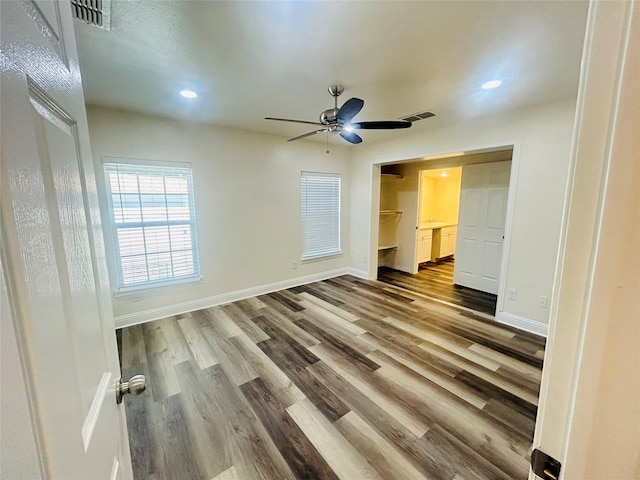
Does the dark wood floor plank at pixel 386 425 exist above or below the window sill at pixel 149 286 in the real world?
below

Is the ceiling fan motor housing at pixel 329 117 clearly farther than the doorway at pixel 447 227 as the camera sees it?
No

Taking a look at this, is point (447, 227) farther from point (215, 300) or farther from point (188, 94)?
point (188, 94)

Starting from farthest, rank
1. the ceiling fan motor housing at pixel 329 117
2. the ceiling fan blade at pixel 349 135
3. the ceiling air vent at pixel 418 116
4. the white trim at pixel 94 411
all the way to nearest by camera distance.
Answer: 1. the ceiling air vent at pixel 418 116
2. the ceiling fan blade at pixel 349 135
3. the ceiling fan motor housing at pixel 329 117
4. the white trim at pixel 94 411

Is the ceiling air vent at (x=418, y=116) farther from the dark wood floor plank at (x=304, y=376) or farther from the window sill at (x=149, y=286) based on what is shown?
the window sill at (x=149, y=286)

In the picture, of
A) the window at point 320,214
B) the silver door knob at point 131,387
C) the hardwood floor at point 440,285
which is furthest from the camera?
the window at point 320,214

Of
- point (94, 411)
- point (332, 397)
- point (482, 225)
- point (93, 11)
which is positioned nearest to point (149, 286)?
point (332, 397)

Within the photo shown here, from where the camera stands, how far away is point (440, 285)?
184 inches

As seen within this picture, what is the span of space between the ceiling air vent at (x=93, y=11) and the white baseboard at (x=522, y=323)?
4.44m

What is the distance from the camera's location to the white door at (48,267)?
29cm


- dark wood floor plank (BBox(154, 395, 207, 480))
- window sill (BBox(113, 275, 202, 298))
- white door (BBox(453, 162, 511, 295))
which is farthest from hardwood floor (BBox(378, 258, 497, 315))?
dark wood floor plank (BBox(154, 395, 207, 480))

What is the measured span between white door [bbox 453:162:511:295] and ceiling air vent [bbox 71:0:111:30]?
4.71 m

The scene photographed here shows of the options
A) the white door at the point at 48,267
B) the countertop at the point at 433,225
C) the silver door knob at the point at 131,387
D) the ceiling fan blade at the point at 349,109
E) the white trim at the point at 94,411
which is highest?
the ceiling fan blade at the point at 349,109

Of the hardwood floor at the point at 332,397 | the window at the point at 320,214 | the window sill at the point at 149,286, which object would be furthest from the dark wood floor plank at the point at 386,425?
the window at the point at 320,214

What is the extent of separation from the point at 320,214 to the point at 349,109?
2.77 m
